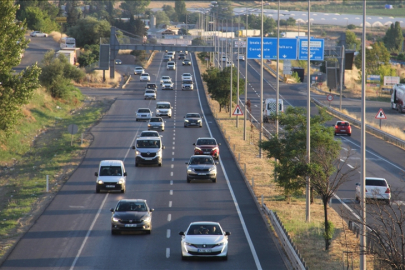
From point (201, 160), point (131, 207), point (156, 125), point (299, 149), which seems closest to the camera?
point (131, 207)

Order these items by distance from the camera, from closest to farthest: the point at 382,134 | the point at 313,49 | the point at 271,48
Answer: the point at 382,134, the point at 271,48, the point at 313,49

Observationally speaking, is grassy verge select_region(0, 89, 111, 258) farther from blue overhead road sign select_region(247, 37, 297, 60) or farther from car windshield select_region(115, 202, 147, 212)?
blue overhead road sign select_region(247, 37, 297, 60)

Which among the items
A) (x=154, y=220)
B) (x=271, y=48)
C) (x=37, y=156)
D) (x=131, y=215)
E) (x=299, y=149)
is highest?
(x=271, y=48)

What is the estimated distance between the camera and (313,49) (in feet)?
232

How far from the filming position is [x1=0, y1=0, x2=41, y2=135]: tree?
1321 inches

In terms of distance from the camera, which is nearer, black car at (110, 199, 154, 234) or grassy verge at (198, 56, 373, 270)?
grassy verge at (198, 56, 373, 270)

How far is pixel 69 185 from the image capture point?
3447 centimetres

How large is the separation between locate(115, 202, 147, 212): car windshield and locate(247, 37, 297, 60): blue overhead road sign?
43175mm

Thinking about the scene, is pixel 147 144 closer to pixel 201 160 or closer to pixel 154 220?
pixel 201 160

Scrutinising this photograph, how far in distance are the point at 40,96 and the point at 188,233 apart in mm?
54008

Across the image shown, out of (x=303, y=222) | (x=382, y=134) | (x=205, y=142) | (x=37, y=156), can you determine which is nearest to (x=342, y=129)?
(x=382, y=134)

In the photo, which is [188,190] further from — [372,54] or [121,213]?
[372,54]

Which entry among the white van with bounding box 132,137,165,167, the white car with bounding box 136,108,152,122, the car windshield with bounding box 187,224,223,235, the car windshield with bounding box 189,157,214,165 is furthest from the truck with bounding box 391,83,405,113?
the car windshield with bounding box 187,224,223,235

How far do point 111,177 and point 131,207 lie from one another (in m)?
8.21
